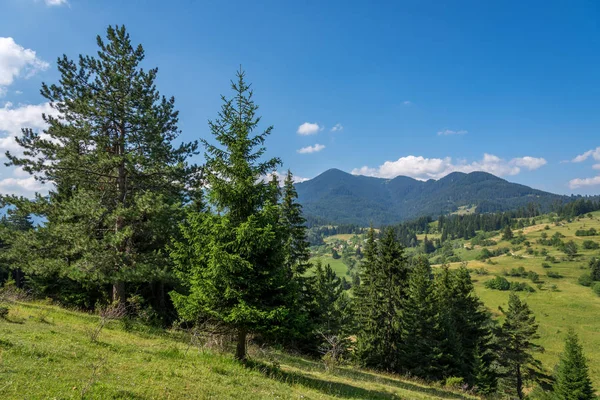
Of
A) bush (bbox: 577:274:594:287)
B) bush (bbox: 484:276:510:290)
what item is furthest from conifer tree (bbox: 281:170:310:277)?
bush (bbox: 577:274:594:287)

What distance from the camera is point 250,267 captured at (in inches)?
488

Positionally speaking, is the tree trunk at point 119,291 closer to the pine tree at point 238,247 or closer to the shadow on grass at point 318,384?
the pine tree at point 238,247

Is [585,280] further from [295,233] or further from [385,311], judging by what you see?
[295,233]

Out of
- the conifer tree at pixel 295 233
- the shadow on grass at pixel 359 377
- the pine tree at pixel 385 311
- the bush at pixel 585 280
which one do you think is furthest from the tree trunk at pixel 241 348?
the bush at pixel 585 280

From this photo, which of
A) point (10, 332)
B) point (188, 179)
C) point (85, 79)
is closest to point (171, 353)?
point (10, 332)

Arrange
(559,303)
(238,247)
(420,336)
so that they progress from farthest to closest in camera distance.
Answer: (559,303) < (420,336) < (238,247)

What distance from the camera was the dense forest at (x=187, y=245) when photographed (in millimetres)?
13352

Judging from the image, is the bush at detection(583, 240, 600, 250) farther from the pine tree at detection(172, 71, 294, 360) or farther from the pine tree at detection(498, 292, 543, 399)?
the pine tree at detection(172, 71, 294, 360)

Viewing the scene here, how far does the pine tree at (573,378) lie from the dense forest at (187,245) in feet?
0.40

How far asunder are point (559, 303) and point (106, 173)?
13954 cm

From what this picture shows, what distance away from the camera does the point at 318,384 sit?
14125mm

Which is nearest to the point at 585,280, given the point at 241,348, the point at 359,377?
the point at 359,377

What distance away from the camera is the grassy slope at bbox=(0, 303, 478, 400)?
25.7 feet

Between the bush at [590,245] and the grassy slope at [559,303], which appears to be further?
the bush at [590,245]
